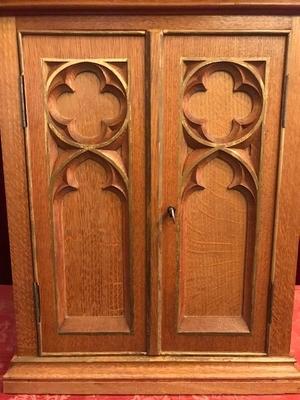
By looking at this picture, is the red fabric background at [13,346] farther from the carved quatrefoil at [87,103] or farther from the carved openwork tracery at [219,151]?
the carved quatrefoil at [87,103]

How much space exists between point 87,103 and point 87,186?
0.24 metres

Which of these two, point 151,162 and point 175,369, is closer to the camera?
point 151,162

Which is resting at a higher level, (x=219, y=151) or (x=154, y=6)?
(x=154, y=6)

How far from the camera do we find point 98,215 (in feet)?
4.60

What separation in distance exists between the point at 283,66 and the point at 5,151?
0.81m

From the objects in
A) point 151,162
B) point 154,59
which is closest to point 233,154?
point 151,162

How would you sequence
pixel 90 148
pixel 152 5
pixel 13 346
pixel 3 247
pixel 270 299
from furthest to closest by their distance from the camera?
pixel 3 247 → pixel 13 346 → pixel 270 299 → pixel 90 148 → pixel 152 5

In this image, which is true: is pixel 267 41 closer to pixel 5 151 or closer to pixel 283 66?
pixel 283 66

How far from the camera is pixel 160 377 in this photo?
149 cm

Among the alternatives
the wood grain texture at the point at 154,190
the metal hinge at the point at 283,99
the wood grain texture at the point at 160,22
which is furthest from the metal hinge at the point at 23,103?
the metal hinge at the point at 283,99

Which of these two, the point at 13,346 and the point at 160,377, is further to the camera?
the point at 13,346

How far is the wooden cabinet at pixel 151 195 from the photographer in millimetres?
1268

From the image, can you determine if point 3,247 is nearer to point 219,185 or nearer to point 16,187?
point 16,187

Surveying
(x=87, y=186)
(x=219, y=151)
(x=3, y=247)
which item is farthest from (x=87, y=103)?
(x=3, y=247)
